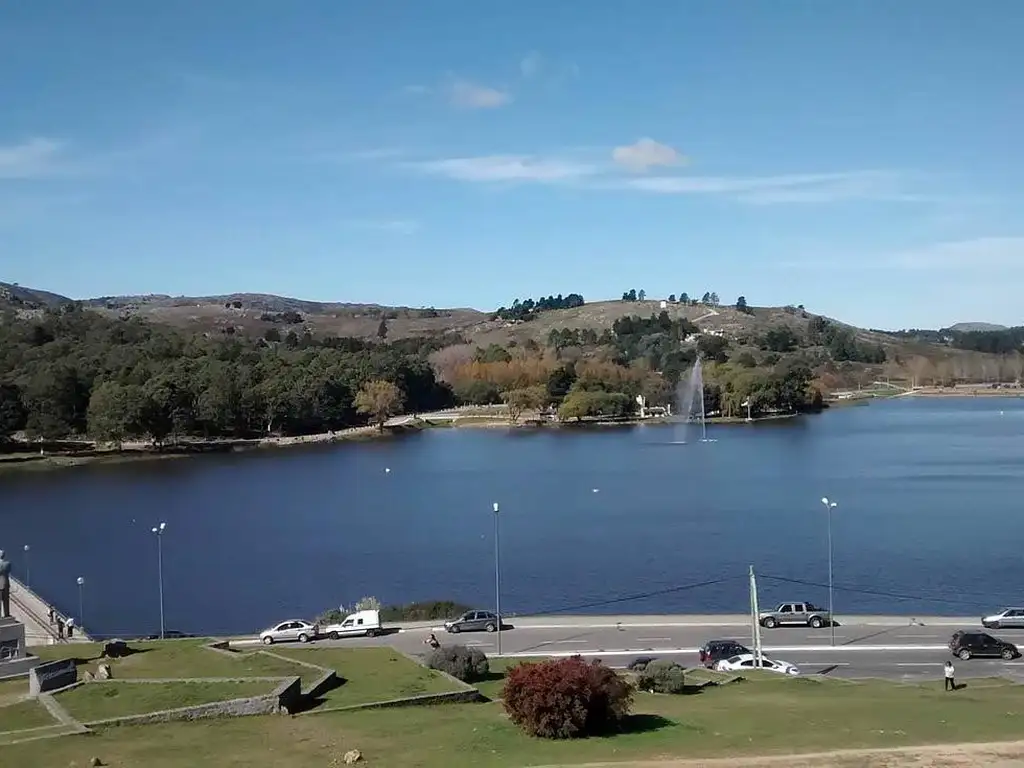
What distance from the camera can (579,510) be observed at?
66.6 meters

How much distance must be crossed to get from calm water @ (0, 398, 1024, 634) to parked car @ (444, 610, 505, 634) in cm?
815

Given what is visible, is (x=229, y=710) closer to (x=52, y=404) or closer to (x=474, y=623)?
(x=474, y=623)

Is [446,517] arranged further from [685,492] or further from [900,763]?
[900,763]

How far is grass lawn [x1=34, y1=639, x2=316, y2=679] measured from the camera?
23062mm

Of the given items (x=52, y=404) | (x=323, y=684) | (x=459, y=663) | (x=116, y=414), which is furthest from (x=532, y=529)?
(x=52, y=404)

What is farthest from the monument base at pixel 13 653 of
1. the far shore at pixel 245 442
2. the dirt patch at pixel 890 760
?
the far shore at pixel 245 442

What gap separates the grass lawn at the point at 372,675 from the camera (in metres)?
21.2

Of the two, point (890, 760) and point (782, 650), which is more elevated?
point (890, 760)

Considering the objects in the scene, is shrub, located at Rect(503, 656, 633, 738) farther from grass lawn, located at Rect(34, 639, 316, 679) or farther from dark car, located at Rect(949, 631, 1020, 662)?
dark car, located at Rect(949, 631, 1020, 662)

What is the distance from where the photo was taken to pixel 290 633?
3338 cm

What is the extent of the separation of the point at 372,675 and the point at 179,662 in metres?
4.68

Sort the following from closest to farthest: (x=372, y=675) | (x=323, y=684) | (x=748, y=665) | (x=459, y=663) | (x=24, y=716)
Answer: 1. (x=24, y=716)
2. (x=323, y=684)
3. (x=372, y=675)
4. (x=459, y=663)
5. (x=748, y=665)

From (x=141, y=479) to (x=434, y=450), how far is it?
3028 centimetres

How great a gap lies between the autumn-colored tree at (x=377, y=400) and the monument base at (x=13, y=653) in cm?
10538
